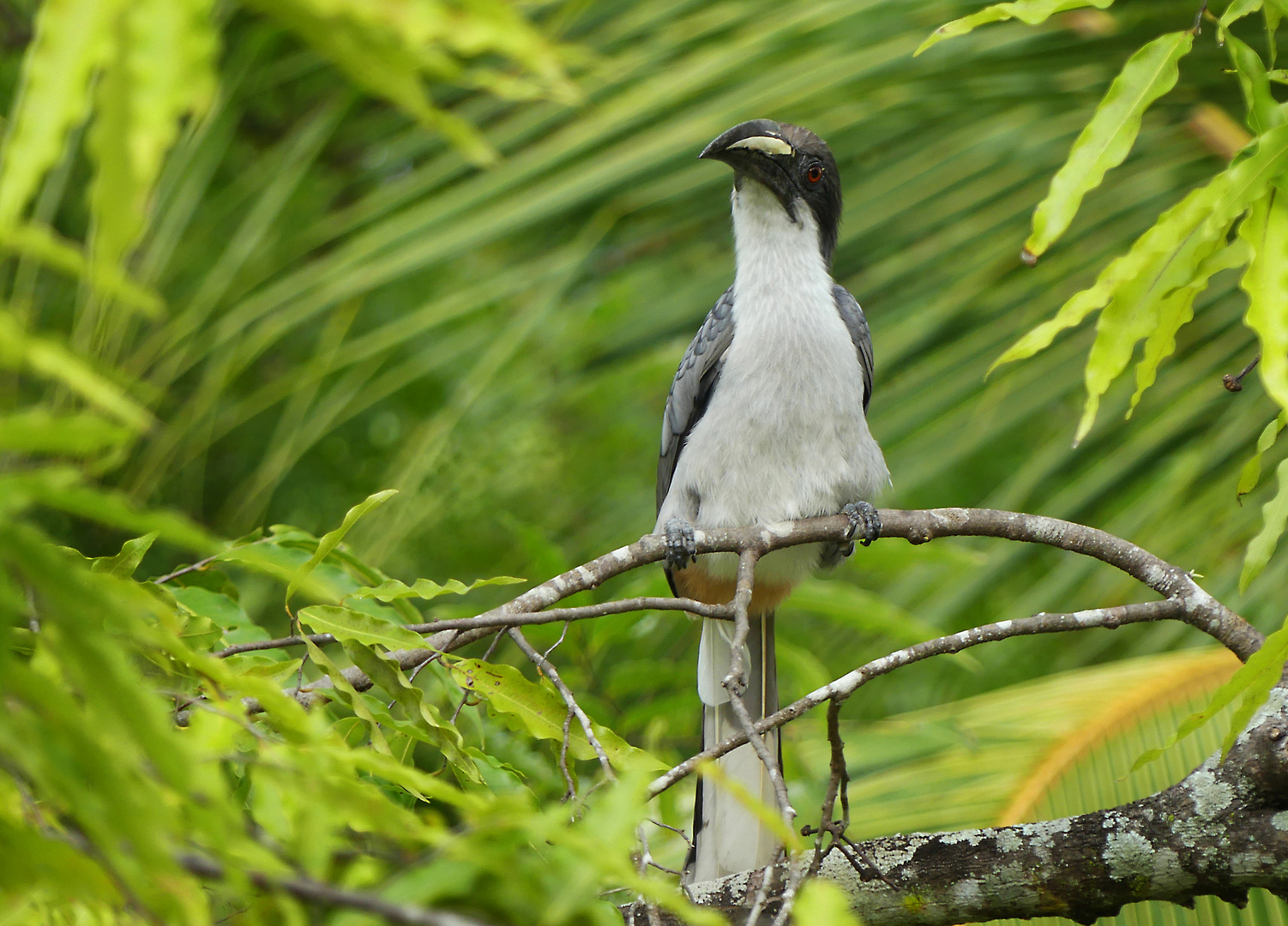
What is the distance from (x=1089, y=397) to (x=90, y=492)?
3.98 ft

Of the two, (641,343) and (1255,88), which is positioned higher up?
(641,343)

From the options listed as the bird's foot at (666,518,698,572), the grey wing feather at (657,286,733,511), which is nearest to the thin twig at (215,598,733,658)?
the bird's foot at (666,518,698,572)

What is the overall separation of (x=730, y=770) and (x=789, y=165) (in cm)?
182

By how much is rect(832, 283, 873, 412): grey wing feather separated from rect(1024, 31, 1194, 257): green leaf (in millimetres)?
1927

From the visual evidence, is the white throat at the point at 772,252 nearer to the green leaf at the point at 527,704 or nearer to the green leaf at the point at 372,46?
the green leaf at the point at 527,704

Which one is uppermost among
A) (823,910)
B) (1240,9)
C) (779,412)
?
(779,412)

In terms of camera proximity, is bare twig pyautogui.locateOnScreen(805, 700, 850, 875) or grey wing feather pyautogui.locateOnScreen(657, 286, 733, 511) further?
grey wing feather pyautogui.locateOnScreen(657, 286, 733, 511)

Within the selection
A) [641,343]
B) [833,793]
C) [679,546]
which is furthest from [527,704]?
[641,343]

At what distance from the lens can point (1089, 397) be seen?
1.48 metres

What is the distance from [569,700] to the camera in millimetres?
1860

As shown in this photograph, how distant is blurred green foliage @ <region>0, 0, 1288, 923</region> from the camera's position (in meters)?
1.80

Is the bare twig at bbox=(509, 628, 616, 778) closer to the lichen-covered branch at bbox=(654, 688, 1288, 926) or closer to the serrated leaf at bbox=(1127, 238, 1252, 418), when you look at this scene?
the lichen-covered branch at bbox=(654, 688, 1288, 926)

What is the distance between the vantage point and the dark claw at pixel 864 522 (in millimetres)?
3055

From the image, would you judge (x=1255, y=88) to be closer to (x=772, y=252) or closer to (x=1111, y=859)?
(x=1111, y=859)
